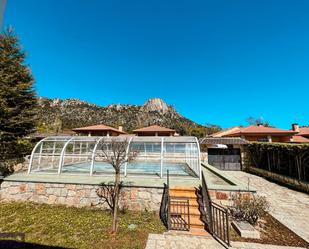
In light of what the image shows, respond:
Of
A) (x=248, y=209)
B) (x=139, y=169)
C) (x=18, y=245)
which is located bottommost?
(x=18, y=245)

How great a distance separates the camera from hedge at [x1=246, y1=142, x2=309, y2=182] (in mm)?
11161

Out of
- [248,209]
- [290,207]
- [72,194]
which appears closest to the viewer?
[248,209]

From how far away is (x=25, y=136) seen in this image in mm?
12422

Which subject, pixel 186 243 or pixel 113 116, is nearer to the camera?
pixel 186 243

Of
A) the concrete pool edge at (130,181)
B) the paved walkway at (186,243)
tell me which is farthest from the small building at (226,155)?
the paved walkway at (186,243)

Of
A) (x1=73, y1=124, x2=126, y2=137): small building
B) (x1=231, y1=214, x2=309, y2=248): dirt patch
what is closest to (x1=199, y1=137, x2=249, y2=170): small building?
(x1=231, y1=214, x2=309, y2=248): dirt patch

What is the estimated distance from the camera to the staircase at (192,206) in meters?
5.60

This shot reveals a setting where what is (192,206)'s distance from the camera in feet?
21.3

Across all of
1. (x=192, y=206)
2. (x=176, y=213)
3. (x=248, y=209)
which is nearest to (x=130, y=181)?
(x=176, y=213)

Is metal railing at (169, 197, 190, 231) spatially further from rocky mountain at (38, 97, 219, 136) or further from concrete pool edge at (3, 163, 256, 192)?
rocky mountain at (38, 97, 219, 136)

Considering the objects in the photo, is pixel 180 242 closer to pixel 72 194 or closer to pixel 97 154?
pixel 72 194

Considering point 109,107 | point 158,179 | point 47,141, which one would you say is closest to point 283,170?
point 158,179

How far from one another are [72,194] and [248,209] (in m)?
7.03

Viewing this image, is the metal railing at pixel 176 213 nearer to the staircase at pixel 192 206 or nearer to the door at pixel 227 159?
the staircase at pixel 192 206
